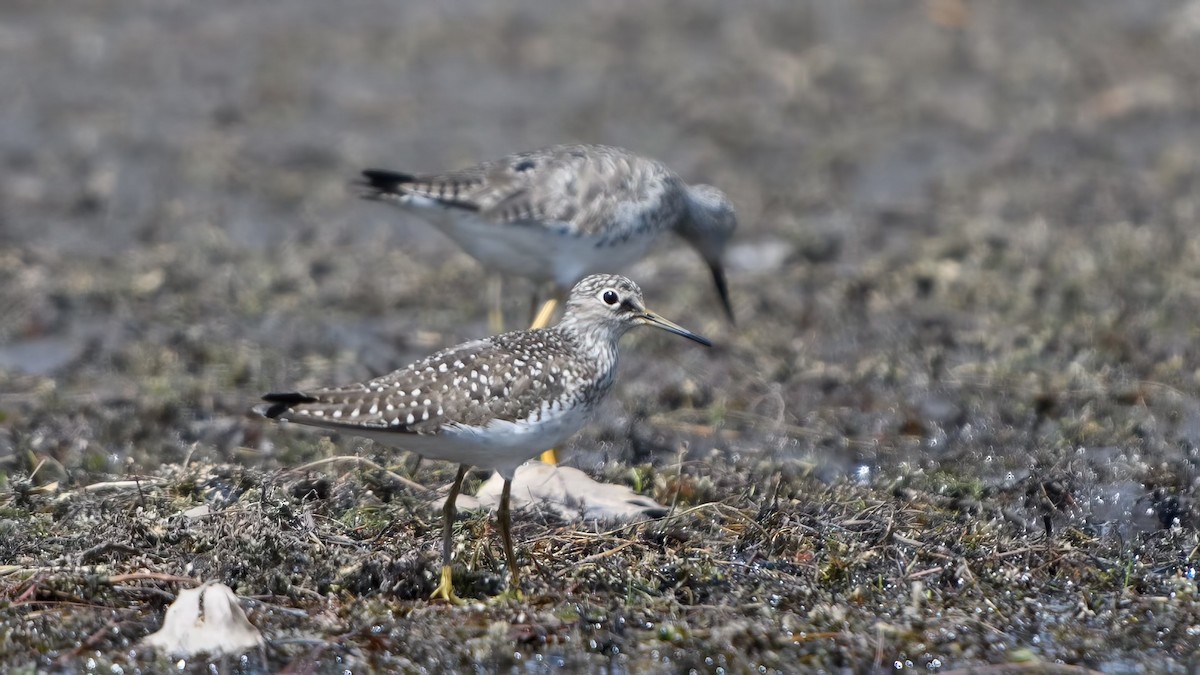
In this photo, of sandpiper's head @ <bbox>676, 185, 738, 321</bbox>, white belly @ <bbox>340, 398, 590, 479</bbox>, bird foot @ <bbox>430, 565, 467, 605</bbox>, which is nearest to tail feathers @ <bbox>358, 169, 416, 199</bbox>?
sandpiper's head @ <bbox>676, 185, 738, 321</bbox>

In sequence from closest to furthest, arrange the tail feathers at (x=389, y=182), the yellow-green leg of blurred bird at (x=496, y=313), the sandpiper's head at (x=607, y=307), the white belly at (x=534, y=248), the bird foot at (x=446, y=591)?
the bird foot at (x=446, y=591), the sandpiper's head at (x=607, y=307), the tail feathers at (x=389, y=182), the white belly at (x=534, y=248), the yellow-green leg of blurred bird at (x=496, y=313)

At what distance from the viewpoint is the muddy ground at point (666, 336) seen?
587cm

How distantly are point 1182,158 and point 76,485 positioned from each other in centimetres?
908

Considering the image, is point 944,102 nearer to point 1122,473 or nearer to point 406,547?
point 1122,473


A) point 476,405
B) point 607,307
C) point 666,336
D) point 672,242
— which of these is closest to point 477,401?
point 476,405

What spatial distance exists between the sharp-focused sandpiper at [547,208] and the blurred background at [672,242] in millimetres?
801

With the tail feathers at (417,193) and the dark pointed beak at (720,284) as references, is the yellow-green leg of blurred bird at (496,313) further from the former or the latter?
the dark pointed beak at (720,284)

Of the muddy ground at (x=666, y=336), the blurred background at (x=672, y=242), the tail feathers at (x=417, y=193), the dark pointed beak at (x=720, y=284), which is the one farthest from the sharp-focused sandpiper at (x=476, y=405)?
the dark pointed beak at (x=720, y=284)

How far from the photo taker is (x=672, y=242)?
11.7 m

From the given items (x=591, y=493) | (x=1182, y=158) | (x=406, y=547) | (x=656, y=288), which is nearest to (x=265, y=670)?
(x=406, y=547)

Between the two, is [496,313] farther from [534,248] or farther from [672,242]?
[672,242]

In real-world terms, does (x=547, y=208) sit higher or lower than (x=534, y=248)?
higher

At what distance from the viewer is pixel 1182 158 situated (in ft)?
40.6

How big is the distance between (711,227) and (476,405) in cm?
420
